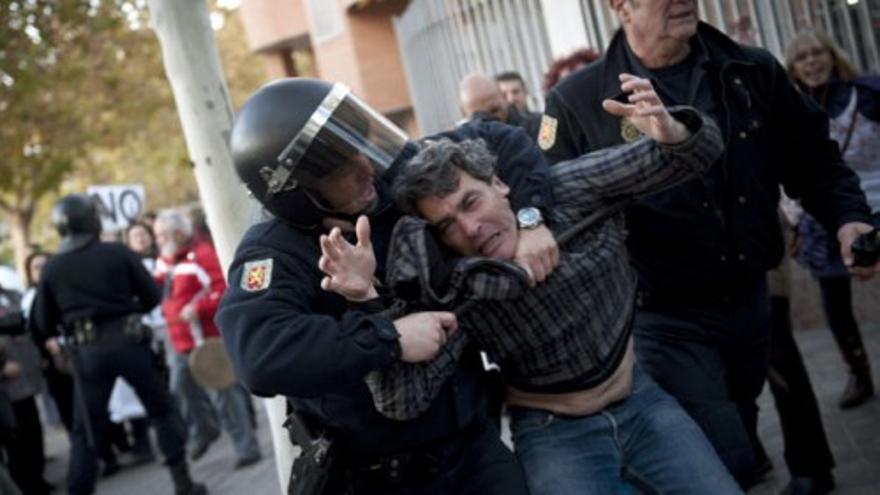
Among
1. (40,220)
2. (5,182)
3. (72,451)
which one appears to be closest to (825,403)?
(72,451)

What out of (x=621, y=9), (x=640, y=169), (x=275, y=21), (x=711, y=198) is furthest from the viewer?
(x=275, y=21)

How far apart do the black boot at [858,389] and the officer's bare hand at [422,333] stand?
3.85 meters

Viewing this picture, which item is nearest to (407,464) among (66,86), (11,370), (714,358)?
(714,358)

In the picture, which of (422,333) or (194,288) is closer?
(422,333)

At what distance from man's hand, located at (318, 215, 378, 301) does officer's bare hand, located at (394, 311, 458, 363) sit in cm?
13

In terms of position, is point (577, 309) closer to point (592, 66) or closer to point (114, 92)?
point (592, 66)

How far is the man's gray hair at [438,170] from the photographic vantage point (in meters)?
2.87

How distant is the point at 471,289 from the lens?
9.27ft

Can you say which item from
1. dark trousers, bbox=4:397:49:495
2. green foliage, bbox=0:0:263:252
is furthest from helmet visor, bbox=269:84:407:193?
green foliage, bbox=0:0:263:252

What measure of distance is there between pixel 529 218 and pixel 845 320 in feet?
11.4

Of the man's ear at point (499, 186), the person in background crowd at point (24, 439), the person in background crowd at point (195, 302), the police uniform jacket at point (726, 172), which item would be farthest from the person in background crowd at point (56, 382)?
the man's ear at point (499, 186)

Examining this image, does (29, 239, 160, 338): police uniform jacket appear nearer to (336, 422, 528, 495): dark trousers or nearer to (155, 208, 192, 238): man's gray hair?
(155, 208, 192, 238): man's gray hair

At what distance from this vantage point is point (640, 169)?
9.97 feet

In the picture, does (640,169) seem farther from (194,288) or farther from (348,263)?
(194,288)
